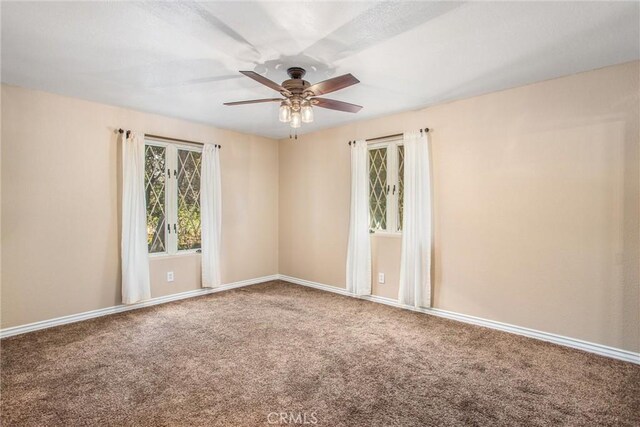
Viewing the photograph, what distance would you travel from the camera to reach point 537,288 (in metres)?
3.16

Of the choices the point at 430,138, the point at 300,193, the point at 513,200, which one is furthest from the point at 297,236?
the point at 513,200

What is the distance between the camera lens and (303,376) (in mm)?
2449

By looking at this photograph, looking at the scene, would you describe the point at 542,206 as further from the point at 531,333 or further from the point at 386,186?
the point at 386,186

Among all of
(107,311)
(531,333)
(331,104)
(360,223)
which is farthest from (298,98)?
(107,311)

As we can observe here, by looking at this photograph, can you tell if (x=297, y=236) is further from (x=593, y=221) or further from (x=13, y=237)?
(x=593, y=221)

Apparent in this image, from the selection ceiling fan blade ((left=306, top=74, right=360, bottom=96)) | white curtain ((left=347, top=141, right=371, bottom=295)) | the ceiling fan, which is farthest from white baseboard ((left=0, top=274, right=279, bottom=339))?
ceiling fan blade ((left=306, top=74, right=360, bottom=96))

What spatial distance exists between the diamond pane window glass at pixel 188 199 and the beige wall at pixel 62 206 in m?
0.28

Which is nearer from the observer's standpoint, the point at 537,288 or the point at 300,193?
the point at 537,288

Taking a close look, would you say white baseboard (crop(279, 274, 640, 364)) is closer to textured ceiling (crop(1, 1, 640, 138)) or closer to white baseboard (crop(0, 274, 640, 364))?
white baseboard (crop(0, 274, 640, 364))

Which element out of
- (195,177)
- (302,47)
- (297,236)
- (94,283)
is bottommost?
(94,283)

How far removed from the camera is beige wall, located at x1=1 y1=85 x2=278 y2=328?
10.6 ft

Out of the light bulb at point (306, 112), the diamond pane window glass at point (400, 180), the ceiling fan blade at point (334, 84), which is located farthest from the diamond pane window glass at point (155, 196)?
the diamond pane window glass at point (400, 180)

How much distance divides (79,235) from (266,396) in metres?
2.91

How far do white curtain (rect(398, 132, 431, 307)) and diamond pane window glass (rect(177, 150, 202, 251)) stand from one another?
2890 mm
